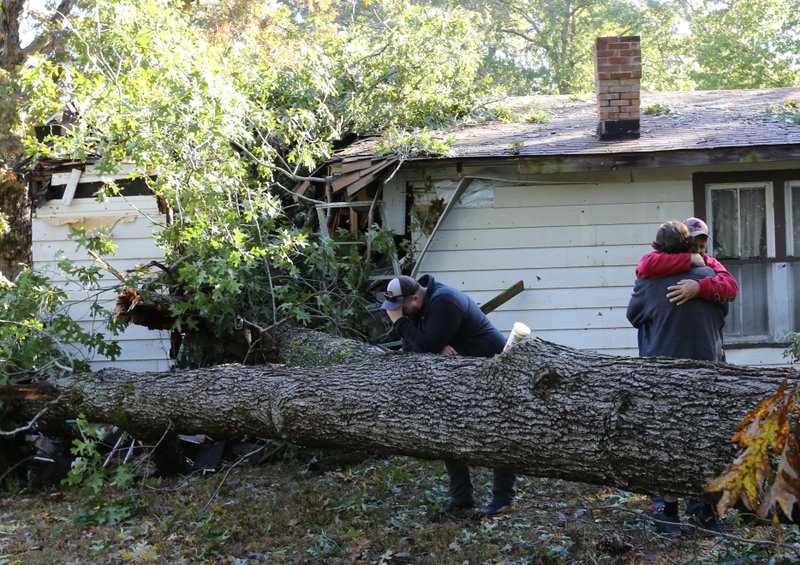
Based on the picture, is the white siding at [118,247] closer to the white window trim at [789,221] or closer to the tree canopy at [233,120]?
the tree canopy at [233,120]

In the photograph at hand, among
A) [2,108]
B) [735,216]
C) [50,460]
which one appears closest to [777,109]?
[735,216]

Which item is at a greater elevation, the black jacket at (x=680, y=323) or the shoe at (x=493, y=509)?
the black jacket at (x=680, y=323)

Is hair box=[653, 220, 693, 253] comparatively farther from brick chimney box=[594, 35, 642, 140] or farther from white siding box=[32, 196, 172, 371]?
white siding box=[32, 196, 172, 371]

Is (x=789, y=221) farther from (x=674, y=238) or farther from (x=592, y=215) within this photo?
(x=674, y=238)

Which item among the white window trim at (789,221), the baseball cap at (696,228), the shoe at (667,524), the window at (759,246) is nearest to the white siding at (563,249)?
the window at (759,246)

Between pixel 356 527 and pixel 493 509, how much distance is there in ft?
3.16

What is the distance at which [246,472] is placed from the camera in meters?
7.80

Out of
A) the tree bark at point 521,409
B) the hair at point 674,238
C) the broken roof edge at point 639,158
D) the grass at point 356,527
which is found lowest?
the grass at point 356,527

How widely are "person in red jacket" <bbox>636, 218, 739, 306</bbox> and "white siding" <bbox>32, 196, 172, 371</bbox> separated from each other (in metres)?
6.62

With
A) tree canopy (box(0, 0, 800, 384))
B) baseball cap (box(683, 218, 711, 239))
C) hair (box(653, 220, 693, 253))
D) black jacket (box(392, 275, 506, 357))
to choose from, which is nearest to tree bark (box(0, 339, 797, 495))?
black jacket (box(392, 275, 506, 357))

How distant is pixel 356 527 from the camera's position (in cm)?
616

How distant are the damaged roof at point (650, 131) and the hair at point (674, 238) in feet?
11.0

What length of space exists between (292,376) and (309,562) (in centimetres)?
134

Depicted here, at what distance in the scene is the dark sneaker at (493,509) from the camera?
19.9 feet
